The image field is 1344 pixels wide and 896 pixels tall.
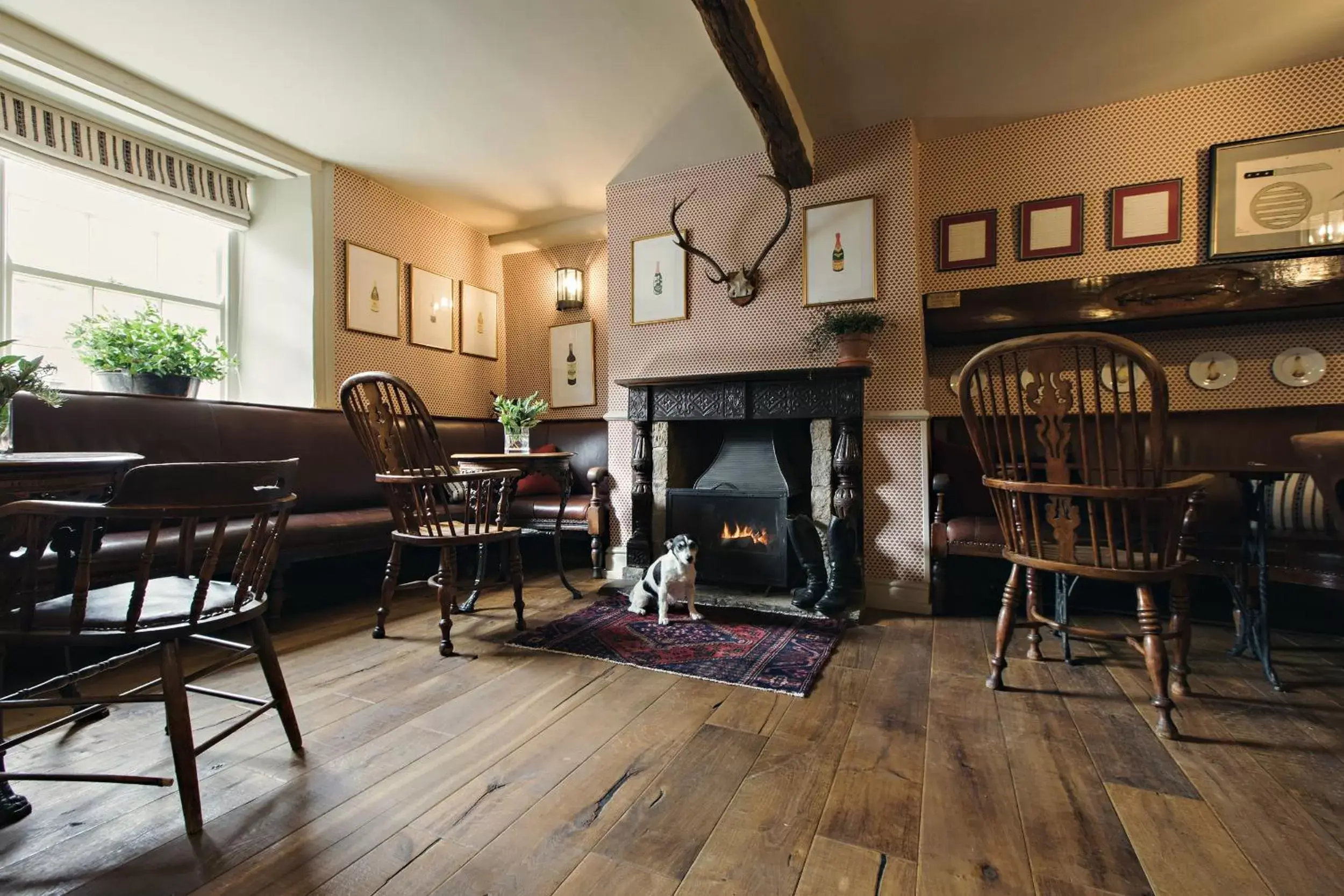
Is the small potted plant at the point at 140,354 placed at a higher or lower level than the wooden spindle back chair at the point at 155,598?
higher

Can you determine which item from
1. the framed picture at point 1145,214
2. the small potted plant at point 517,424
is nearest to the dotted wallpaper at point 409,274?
the small potted plant at point 517,424

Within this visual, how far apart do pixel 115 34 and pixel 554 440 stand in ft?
10.0

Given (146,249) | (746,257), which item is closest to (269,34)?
(146,249)

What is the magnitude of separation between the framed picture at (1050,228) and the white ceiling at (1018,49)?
497 mm

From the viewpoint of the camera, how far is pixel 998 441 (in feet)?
6.00

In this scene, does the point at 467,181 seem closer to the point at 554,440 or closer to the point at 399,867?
the point at 554,440

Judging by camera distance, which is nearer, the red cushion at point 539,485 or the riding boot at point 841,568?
the riding boot at point 841,568

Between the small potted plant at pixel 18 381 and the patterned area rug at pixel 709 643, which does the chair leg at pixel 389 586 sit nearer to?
the patterned area rug at pixel 709 643

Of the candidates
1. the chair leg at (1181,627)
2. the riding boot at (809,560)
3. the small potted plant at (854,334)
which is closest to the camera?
the chair leg at (1181,627)

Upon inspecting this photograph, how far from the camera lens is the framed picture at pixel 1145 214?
9.40 ft

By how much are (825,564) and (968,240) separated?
2054 mm

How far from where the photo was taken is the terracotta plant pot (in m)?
2.89

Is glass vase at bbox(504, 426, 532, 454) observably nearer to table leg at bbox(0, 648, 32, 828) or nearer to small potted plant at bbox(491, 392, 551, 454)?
small potted plant at bbox(491, 392, 551, 454)

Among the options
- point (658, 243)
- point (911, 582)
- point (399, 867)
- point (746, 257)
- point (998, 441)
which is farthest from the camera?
point (658, 243)
